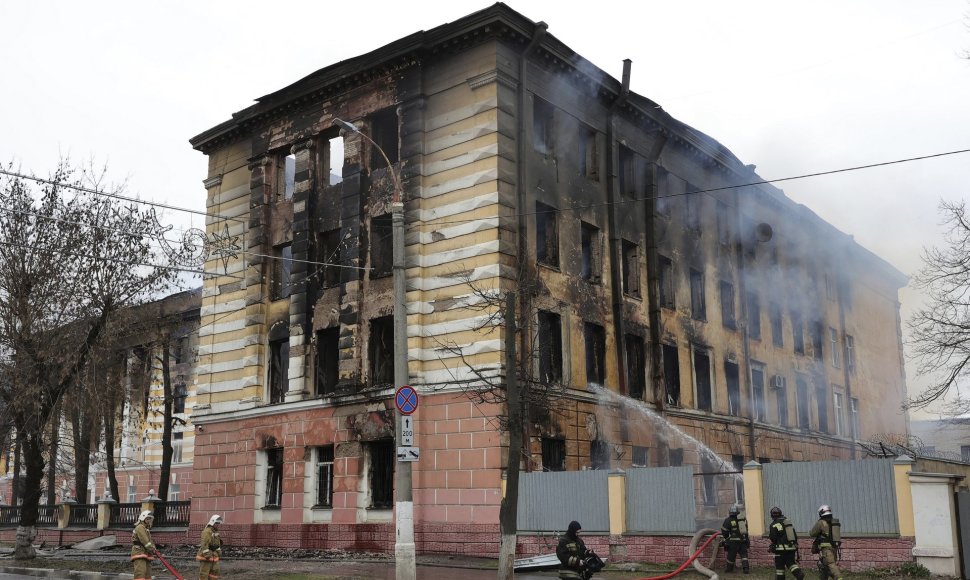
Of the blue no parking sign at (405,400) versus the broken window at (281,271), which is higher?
the broken window at (281,271)

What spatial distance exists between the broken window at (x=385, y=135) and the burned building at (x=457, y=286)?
0.07 metres

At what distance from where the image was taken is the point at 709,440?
1252 inches

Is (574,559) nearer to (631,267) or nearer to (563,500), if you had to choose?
(563,500)

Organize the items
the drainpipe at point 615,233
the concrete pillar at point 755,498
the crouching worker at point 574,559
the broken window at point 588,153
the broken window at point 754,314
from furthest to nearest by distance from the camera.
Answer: the broken window at point 754,314, the broken window at point 588,153, the drainpipe at point 615,233, the concrete pillar at point 755,498, the crouching worker at point 574,559

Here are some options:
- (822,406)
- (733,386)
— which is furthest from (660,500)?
(822,406)

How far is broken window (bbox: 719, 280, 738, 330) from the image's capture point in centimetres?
3529

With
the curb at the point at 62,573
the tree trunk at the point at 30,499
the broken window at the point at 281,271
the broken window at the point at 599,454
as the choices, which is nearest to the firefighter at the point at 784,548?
the broken window at the point at 599,454

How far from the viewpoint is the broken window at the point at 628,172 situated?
30.4 m

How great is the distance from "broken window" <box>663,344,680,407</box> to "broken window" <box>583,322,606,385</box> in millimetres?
Answer: 3835

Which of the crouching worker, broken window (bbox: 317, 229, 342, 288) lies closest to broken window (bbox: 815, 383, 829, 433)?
broken window (bbox: 317, 229, 342, 288)

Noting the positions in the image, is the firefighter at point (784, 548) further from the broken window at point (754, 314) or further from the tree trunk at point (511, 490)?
the broken window at point (754, 314)

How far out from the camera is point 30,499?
28234 millimetres

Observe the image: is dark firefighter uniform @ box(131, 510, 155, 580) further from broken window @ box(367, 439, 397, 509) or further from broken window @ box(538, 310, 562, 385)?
broken window @ box(538, 310, 562, 385)

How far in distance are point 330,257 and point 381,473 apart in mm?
6874
